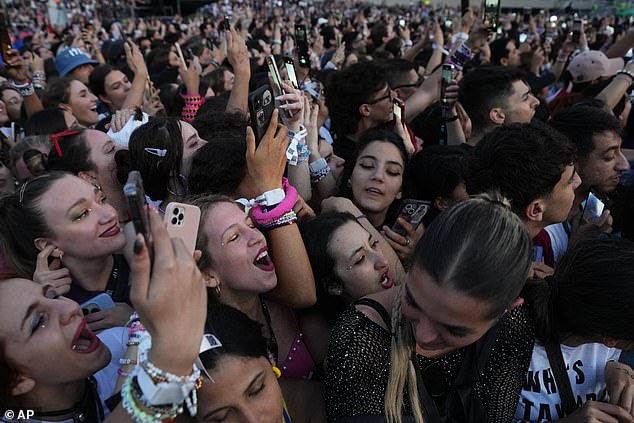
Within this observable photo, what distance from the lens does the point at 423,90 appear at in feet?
13.6

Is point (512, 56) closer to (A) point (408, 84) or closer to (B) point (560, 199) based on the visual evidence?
(A) point (408, 84)

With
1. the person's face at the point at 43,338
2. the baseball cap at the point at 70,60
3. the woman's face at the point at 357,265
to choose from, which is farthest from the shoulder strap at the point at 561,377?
the baseball cap at the point at 70,60

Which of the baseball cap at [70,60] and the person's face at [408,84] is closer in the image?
the person's face at [408,84]

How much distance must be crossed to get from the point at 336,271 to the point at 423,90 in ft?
8.70

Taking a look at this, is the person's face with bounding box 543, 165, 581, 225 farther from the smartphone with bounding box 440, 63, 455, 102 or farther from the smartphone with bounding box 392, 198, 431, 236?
the smartphone with bounding box 440, 63, 455, 102

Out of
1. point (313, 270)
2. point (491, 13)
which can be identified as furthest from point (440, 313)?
point (491, 13)

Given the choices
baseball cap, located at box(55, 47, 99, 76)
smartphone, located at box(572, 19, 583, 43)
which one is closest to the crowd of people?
baseball cap, located at box(55, 47, 99, 76)

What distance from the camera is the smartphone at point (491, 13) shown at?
382cm

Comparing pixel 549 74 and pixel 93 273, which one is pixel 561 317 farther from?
pixel 549 74

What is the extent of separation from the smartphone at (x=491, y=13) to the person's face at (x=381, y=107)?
41.2 inches

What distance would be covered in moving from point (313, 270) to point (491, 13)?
118 inches

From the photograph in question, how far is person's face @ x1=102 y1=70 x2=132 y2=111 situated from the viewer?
4.85 metres

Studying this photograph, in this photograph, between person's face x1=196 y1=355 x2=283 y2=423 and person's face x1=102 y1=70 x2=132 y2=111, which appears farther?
person's face x1=102 y1=70 x2=132 y2=111

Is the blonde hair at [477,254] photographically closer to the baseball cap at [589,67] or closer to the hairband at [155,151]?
the hairband at [155,151]
